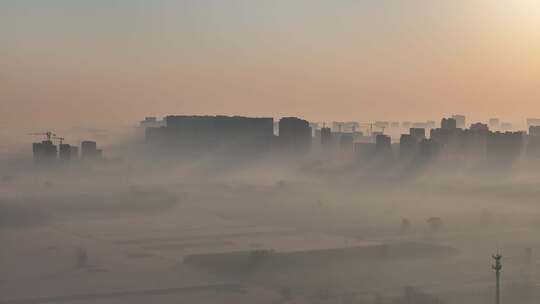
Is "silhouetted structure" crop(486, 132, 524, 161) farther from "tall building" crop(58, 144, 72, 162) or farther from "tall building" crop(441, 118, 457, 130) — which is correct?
"tall building" crop(58, 144, 72, 162)

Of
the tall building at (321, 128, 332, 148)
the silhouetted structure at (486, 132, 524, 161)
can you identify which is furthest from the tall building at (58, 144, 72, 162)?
the silhouetted structure at (486, 132, 524, 161)

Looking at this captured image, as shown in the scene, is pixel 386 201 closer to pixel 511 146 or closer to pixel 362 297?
pixel 511 146

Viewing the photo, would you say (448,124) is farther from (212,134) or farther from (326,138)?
(212,134)

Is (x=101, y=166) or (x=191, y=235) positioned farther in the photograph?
(x=101, y=166)

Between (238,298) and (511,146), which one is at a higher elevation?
(511,146)

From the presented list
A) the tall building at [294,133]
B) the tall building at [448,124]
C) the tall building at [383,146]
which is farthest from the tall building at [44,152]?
the tall building at [448,124]

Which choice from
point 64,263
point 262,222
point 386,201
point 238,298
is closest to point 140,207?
point 262,222

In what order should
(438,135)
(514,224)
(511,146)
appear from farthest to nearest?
(438,135), (511,146), (514,224)

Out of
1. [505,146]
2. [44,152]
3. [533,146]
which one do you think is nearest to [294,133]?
[505,146]

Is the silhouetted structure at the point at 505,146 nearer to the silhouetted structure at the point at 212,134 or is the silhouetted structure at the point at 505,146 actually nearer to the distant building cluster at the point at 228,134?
the distant building cluster at the point at 228,134
